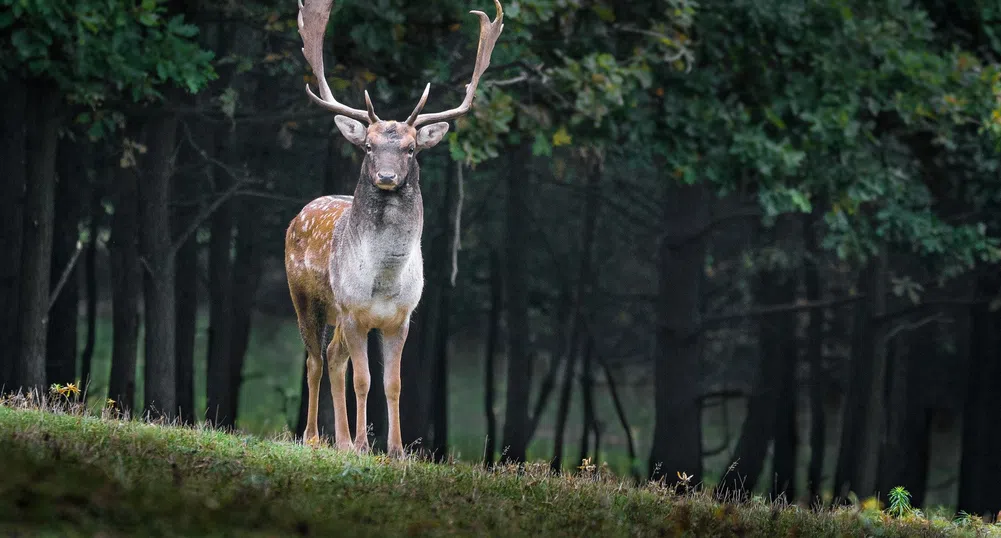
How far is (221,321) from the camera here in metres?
18.9

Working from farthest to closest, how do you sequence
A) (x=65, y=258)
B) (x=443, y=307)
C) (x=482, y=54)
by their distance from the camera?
(x=443, y=307) → (x=65, y=258) → (x=482, y=54)

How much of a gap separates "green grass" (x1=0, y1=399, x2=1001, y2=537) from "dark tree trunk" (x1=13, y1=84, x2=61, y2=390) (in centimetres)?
389

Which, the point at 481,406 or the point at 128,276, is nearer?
the point at 128,276

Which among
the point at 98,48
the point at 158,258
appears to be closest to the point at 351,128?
the point at 98,48

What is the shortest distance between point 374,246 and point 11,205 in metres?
5.30

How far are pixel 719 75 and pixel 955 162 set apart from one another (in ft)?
11.9

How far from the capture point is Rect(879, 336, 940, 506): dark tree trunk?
70.1 feet

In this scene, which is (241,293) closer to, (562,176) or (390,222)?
(562,176)

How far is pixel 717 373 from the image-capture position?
98.0ft

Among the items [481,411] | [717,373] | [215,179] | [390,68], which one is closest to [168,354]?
[390,68]

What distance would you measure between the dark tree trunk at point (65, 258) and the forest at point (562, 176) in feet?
0.14

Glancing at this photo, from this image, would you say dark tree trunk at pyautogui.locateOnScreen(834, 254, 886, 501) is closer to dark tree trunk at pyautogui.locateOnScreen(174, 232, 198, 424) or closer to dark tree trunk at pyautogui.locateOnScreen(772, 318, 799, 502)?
dark tree trunk at pyautogui.locateOnScreen(772, 318, 799, 502)

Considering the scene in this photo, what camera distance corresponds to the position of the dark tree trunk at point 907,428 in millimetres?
21359

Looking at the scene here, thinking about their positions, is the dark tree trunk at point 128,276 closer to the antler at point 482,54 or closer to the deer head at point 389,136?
the antler at point 482,54
